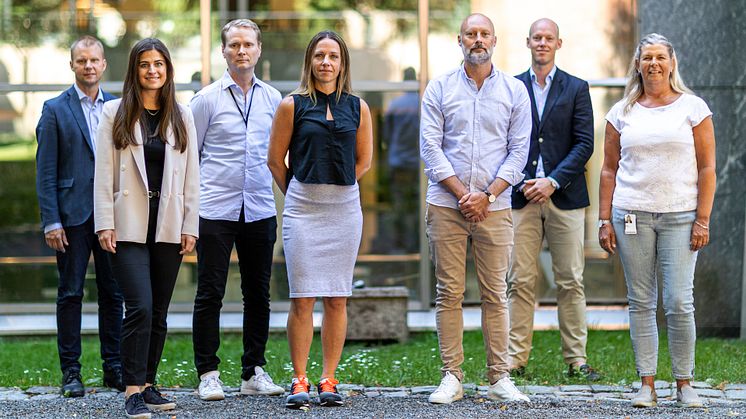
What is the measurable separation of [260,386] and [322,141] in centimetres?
153

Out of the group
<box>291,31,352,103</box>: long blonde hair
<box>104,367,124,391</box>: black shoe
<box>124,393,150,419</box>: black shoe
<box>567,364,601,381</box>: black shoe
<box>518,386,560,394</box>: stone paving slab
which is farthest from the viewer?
<box>567,364,601,381</box>: black shoe

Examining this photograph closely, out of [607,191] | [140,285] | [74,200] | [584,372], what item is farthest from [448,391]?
[74,200]

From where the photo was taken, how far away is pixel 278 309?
10.8 metres

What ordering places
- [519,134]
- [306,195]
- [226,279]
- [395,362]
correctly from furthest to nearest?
[395,362] < [226,279] < [519,134] < [306,195]

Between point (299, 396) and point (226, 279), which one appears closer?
point (299, 396)

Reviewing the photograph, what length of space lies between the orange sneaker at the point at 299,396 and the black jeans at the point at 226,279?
0.52 m

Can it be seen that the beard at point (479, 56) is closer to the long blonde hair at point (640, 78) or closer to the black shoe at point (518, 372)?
the long blonde hair at point (640, 78)

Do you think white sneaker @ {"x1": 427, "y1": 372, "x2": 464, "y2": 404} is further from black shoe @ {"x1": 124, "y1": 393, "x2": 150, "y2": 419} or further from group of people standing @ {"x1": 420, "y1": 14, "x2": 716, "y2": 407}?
black shoe @ {"x1": 124, "y1": 393, "x2": 150, "y2": 419}

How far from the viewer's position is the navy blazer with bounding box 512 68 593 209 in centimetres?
741

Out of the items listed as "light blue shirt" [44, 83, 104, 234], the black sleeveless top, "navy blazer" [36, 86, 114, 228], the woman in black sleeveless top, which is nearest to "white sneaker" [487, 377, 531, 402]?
the woman in black sleeveless top

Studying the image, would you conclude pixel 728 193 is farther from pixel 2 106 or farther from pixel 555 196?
pixel 2 106

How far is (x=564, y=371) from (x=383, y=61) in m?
3.99

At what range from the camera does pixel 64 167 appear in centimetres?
707

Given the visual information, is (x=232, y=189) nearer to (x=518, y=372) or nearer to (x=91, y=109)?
(x=91, y=109)
